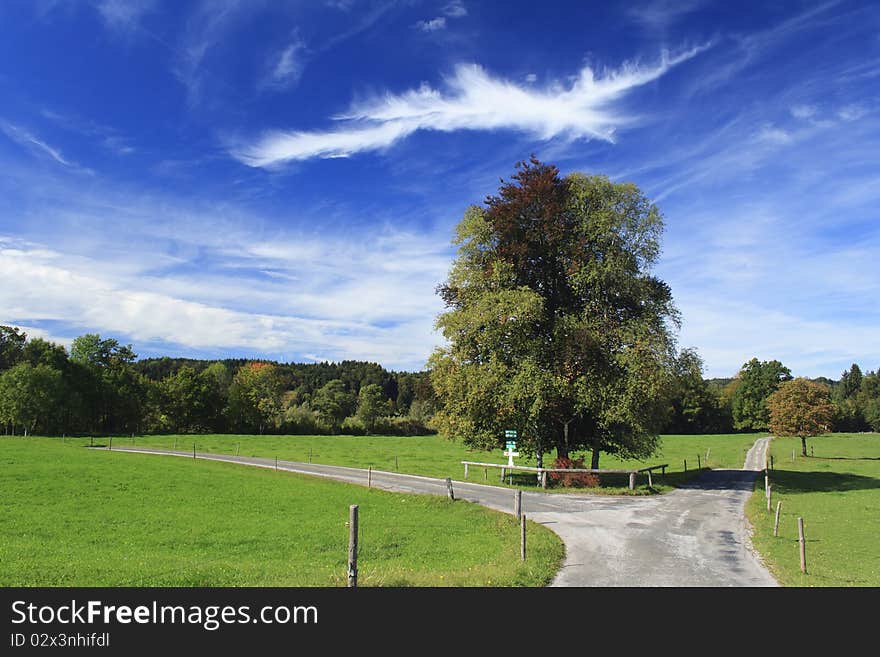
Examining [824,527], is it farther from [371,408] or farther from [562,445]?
[371,408]

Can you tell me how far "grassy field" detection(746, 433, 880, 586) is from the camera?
1371cm

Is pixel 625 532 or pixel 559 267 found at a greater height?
pixel 559 267

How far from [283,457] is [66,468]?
19.5m

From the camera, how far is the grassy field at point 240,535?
12797mm

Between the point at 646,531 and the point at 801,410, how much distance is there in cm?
5362

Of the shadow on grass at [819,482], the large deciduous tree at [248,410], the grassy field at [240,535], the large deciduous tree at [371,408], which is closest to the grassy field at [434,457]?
the shadow on grass at [819,482]

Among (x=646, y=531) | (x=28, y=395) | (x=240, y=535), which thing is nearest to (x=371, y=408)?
(x=28, y=395)

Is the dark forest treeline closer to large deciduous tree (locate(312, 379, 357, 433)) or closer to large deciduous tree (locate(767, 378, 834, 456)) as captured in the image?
large deciduous tree (locate(312, 379, 357, 433))

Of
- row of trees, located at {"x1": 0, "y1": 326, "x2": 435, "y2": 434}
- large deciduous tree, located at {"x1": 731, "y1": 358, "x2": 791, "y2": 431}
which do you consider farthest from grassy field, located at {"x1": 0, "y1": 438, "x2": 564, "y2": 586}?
large deciduous tree, located at {"x1": 731, "y1": 358, "x2": 791, "y2": 431}
